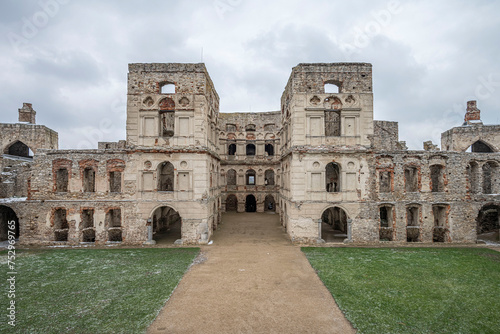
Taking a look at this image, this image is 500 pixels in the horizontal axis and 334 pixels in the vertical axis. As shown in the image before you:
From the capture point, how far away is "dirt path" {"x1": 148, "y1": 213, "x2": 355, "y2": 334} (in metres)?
9.13

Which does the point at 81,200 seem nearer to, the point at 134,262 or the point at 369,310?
the point at 134,262

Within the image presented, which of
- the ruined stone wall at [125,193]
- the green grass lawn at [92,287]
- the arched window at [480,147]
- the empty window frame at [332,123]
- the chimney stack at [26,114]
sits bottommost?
the green grass lawn at [92,287]

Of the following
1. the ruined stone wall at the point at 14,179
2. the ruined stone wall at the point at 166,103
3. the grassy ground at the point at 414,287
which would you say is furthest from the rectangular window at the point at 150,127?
the grassy ground at the point at 414,287

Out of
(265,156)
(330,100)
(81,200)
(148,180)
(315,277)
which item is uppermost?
(330,100)

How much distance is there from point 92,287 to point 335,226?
69.7 ft

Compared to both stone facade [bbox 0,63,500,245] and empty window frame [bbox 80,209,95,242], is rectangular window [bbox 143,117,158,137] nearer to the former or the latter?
stone facade [bbox 0,63,500,245]

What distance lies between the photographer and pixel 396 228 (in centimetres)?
1969

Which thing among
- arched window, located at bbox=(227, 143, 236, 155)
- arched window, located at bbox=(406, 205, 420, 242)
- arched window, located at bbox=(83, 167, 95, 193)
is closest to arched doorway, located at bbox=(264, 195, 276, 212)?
arched window, located at bbox=(227, 143, 236, 155)

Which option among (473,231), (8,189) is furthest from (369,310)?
(8,189)

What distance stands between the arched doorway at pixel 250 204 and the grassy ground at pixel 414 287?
20.5 metres

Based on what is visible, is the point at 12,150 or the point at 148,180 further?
the point at 12,150

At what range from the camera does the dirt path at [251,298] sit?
9.13 metres

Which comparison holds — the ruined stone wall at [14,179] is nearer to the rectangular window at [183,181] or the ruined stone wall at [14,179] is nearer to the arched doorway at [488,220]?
the rectangular window at [183,181]

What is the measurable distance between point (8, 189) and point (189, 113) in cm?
1562
